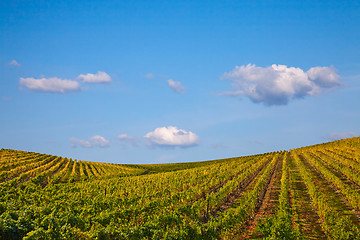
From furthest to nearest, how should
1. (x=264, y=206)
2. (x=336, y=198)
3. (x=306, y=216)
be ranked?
(x=336, y=198), (x=264, y=206), (x=306, y=216)

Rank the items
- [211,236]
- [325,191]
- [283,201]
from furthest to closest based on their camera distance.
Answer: [325,191], [283,201], [211,236]

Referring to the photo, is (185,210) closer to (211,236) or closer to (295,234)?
(211,236)

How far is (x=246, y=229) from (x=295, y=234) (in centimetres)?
396

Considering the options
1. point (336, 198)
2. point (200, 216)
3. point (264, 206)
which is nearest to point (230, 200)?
point (264, 206)

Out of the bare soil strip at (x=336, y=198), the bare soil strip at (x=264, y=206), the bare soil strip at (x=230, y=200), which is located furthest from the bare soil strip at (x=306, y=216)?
the bare soil strip at (x=230, y=200)

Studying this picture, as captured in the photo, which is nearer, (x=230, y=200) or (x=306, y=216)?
(x=306, y=216)

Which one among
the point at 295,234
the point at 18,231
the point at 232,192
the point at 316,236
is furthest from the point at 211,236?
the point at 232,192

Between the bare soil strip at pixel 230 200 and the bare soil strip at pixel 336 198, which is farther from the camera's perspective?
the bare soil strip at pixel 230 200

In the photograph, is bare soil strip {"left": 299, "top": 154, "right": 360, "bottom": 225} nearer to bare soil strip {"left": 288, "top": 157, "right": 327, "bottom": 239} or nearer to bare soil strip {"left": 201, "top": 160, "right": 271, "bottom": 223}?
bare soil strip {"left": 288, "top": 157, "right": 327, "bottom": 239}

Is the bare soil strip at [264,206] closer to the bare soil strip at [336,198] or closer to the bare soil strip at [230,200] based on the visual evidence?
the bare soil strip at [230,200]

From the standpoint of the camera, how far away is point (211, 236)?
13.4 metres

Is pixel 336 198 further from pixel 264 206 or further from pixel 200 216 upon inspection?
pixel 200 216

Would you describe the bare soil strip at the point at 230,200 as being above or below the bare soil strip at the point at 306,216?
above

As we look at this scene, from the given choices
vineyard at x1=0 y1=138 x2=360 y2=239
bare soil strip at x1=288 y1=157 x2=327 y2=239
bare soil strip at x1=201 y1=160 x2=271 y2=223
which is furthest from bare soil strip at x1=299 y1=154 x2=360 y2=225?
bare soil strip at x1=201 y1=160 x2=271 y2=223
